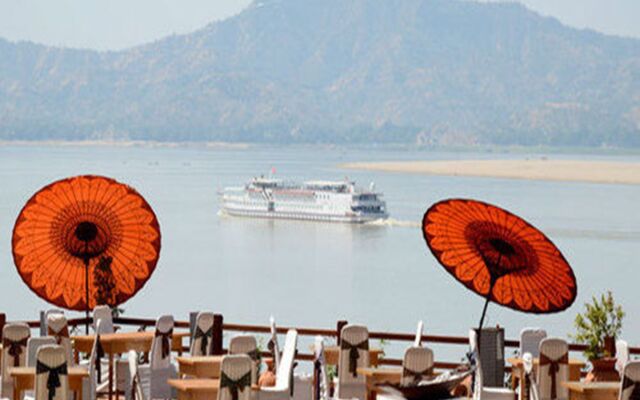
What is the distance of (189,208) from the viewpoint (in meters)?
83.2

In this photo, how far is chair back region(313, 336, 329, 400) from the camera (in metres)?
7.95

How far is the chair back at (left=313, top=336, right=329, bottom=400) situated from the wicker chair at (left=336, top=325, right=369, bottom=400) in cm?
21

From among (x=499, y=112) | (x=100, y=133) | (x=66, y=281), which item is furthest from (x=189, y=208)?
(x=499, y=112)

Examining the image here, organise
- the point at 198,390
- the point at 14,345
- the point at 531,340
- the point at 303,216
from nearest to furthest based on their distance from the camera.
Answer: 1. the point at 198,390
2. the point at 14,345
3. the point at 531,340
4. the point at 303,216

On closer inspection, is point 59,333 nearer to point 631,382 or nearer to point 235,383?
point 235,383

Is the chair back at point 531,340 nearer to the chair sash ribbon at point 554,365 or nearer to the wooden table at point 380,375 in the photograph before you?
the chair sash ribbon at point 554,365

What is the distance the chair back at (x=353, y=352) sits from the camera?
859 centimetres

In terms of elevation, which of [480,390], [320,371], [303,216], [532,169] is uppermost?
[532,169]

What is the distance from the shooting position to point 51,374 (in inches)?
284

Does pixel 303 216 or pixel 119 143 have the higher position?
pixel 119 143

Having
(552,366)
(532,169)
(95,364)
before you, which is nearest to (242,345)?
(95,364)

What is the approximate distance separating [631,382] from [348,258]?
177ft

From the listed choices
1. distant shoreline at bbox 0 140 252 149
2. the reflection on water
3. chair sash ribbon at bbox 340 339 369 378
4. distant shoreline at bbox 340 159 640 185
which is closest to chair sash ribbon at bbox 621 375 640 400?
chair sash ribbon at bbox 340 339 369 378

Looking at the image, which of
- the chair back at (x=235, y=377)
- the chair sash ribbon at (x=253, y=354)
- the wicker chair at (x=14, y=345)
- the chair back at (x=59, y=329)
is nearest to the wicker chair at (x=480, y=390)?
the chair sash ribbon at (x=253, y=354)
